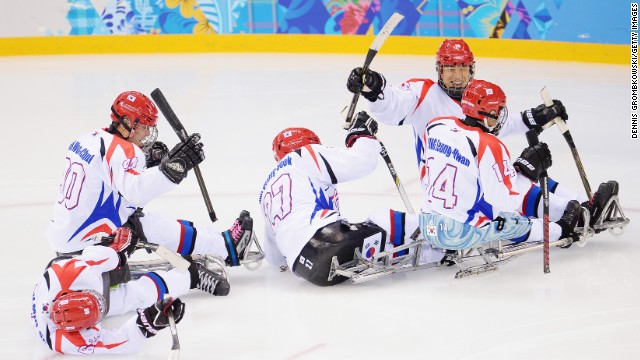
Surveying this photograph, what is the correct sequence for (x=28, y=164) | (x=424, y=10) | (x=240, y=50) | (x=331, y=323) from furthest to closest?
(x=240, y=50)
(x=424, y=10)
(x=28, y=164)
(x=331, y=323)

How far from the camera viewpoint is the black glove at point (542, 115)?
593 centimetres

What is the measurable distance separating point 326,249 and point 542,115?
1.79 meters

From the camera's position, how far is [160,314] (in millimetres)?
4070

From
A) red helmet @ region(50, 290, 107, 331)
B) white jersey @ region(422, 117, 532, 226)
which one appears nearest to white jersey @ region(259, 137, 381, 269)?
white jersey @ region(422, 117, 532, 226)

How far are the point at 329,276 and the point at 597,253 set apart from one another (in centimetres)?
159

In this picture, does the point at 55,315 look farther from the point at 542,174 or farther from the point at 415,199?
the point at 415,199

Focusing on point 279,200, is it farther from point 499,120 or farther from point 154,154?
point 499,120

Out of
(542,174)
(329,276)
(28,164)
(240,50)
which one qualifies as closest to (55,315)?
(329,276)

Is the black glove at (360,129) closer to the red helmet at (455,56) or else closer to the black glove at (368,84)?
the black glove at (368,84)

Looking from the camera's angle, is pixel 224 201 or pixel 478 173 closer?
pixel 478 173

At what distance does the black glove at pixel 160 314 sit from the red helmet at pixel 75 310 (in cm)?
19

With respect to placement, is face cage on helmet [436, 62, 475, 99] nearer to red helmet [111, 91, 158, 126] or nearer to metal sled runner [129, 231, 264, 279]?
metal sled runner [129, 231, 264, 279]

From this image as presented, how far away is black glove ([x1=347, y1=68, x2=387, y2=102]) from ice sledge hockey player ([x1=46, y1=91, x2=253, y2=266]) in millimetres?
1249

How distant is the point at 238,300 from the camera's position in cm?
499
